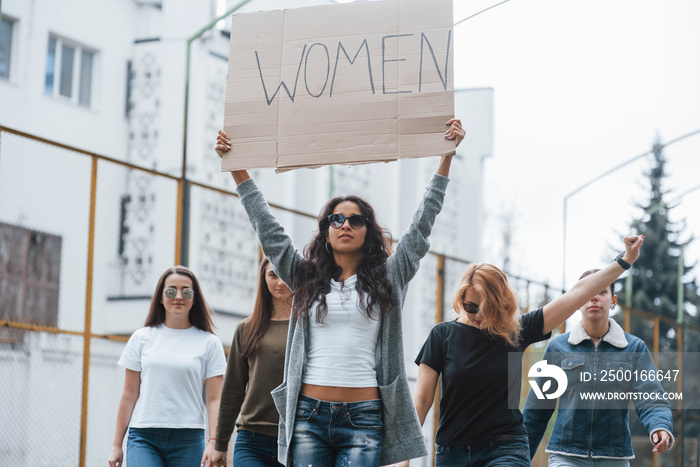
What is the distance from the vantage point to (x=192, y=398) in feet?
19.6

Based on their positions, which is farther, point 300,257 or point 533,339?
point 533,339

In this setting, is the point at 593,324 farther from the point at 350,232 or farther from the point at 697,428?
the point at 697,428

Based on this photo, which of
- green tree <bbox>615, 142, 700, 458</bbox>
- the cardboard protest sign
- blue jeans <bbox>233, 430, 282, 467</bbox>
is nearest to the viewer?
the cardboard protest sign

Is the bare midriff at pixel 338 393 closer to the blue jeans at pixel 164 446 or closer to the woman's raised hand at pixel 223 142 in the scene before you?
the woman's raised hand at pixel 223 142

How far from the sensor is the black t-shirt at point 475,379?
498 centimetres

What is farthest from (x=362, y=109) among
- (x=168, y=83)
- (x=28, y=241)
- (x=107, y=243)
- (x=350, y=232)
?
(x=168, y=83)

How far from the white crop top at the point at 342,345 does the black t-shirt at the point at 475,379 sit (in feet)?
2.90

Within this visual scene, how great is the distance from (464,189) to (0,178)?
15390mm

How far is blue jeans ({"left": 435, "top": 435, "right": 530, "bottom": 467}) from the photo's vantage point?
4.89 meters

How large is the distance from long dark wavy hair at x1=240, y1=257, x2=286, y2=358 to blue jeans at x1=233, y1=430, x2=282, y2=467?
0.50 m

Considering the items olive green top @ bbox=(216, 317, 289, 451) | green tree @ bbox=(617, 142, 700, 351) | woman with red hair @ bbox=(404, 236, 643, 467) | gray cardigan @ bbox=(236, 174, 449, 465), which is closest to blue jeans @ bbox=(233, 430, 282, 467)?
olive green top @ bbox=(216, 317, 289, 451)

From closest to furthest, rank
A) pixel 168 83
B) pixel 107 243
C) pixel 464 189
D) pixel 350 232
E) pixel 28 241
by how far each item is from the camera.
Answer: pixel 350 232
pixel 28 241
pixel 107 243
pixel 168 83
pixel 464 189

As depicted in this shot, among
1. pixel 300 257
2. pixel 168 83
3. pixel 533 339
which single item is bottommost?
pixel 533 339

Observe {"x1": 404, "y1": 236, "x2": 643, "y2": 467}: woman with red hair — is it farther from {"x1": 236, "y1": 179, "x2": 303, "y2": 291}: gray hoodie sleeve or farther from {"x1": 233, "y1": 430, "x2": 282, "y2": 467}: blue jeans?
{"x1": 236, "y1": 179, "x2": 303, "y2": 291}: gray hoodie sleeve
